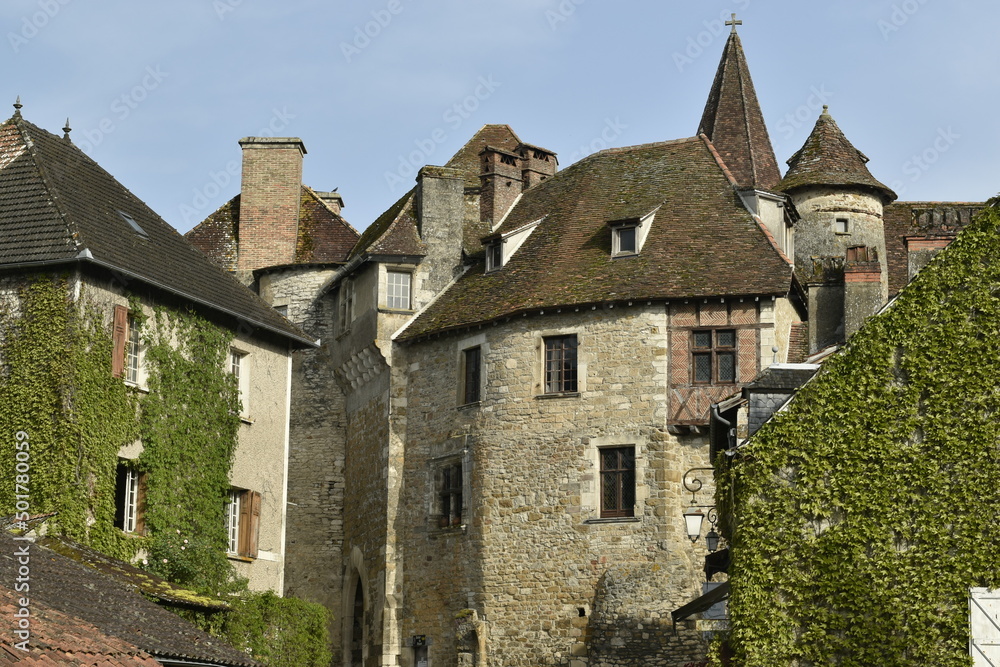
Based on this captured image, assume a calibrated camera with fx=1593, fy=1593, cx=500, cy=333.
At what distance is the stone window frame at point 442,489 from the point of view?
96.0ft

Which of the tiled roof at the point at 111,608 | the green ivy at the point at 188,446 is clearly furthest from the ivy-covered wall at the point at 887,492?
the green ivy at the point at 188,446

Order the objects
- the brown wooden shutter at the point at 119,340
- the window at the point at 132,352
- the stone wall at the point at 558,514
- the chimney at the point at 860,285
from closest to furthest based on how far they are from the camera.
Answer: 1. the brown wooden shutter at the point at 119,340
2. the window at the point at 132,352
3. the stone wall at the point at 558,514
4. the chimney at the point at 860,285

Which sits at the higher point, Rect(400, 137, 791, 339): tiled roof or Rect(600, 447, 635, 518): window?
Rect(400, 137, 791, 339): tiled roof

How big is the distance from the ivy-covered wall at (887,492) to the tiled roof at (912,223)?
14181 millimetres

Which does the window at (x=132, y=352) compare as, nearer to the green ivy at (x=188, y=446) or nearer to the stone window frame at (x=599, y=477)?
the green ivy at (x=188, y=446)

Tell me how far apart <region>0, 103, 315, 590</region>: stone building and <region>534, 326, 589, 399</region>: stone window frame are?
15.4ft

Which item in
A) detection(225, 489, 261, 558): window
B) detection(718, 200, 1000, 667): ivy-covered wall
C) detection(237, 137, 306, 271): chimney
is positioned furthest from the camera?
detection(237, 137, 306, 271): chimney

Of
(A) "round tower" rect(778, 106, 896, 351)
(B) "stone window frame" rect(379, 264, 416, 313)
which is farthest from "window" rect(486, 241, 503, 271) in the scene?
(A) "round tower" rect(778, 106, 896, 351)

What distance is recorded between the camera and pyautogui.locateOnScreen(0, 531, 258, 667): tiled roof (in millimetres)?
16016

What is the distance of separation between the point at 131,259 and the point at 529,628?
9651 millimetres

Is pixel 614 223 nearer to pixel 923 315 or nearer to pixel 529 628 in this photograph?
pixel 529 628

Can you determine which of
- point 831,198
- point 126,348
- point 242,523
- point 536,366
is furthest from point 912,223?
point 126,348

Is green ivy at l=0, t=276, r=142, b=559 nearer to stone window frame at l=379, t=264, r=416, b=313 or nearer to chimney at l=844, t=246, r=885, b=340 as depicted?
stone window frame at l=379, t=264, r=416, b=313

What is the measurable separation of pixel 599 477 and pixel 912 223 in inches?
499
